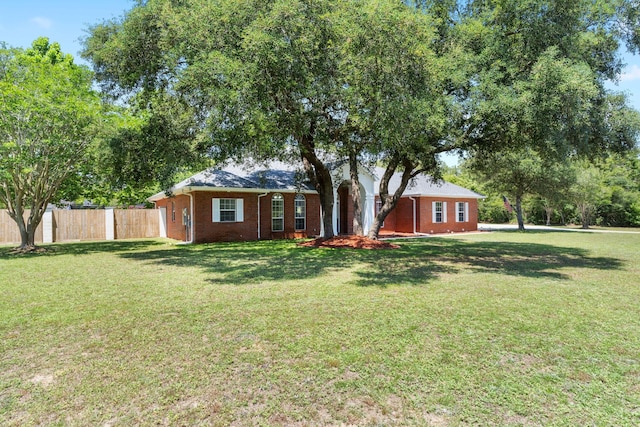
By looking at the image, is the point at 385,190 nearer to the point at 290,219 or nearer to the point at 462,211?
the point at 290,219

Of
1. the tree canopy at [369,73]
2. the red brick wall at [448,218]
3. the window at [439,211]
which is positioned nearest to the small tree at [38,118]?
the tree canopy at [369,73]

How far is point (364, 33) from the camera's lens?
8.09 m

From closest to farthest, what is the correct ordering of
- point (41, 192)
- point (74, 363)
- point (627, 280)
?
point (74, 363) < point (627, 280) < point (41, 192)

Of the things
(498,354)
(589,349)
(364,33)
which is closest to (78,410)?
(498,354)

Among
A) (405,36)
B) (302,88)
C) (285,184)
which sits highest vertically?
(405,36)

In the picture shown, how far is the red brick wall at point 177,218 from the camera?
62.3ft

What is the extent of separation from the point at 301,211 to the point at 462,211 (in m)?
12.3

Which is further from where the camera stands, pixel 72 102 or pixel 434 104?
pixel 72 102

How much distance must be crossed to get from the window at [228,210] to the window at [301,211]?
3091 mm

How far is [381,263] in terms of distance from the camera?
420 inches

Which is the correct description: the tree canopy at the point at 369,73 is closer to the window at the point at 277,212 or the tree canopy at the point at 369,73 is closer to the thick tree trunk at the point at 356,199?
the thick tree trunk at the point at 356,199

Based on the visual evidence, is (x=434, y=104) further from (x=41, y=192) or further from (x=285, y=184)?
(x=41, y=192)

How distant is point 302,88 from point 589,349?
7.22 meters

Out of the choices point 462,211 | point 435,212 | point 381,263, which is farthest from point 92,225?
point 462,211
